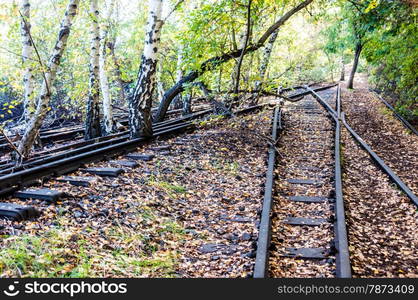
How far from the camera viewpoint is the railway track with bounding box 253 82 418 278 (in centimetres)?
433

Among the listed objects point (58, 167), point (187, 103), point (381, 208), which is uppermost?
point (187, 103)

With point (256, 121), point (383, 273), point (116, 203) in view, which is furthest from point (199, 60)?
point (383, 273)

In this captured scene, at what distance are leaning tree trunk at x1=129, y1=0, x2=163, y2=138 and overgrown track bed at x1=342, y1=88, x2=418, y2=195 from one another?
6.31m

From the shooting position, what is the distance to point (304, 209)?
6.08m

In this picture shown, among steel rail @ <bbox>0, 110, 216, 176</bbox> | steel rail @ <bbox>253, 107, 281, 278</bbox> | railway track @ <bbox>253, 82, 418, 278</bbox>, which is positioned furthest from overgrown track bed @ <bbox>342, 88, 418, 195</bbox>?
steel rail @ <bbox>0, 110, 216, 176</bbox>

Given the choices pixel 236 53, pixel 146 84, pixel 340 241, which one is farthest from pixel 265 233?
pixel 236 53

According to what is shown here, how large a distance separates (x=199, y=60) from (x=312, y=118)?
615 cm

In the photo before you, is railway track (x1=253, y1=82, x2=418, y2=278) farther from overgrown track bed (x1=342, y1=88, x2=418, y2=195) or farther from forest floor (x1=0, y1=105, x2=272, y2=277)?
overgrown track bed (x1=342, y1=88, x2=418, y2=195)

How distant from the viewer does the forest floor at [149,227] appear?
12.5 ft

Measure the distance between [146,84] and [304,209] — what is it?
516 cm

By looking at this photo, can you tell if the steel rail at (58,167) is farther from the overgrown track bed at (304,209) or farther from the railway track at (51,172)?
the overgrown track bed at (304,209)

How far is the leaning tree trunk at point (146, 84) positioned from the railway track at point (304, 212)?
336 centimetres

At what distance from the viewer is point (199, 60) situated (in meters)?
10.3

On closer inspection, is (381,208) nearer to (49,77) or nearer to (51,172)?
(51,172)
